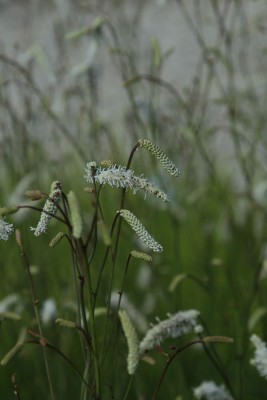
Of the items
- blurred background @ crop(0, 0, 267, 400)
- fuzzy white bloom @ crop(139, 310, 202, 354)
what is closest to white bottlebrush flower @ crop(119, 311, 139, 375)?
fuzzy white bloom @ crop(139, 310, 202, 354)

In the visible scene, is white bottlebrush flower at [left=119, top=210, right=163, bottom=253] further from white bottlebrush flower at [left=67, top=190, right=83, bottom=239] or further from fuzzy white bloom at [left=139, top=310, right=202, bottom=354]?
fuzzy white bloom at [left=139, top=310, right=202, bottom=354]

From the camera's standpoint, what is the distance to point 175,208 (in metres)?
2.08

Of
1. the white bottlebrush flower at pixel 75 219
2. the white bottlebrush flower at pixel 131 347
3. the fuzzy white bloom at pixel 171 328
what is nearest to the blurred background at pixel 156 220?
the fuzzy white bloom at pixel 171 328

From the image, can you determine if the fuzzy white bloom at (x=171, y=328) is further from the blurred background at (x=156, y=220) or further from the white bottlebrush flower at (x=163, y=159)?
the white bottlebrush flower at (x=163, y=159)

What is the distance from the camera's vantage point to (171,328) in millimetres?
1160

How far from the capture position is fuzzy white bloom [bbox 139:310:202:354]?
1.11 meters

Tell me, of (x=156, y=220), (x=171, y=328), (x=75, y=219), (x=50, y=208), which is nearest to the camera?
(x=75, y=219)

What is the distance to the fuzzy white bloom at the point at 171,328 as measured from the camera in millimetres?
1108

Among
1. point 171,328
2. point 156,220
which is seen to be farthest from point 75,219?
point 156,220

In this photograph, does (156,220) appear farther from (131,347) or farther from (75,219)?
(75,219)

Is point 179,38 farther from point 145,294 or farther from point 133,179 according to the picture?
point 133,179

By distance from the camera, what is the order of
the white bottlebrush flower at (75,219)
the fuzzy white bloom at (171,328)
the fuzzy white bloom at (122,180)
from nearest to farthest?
the white bottlebrush flower at (75,219) < the fuzzy white bloom at (122,180) < the fuzzy white bloom at (171,328)

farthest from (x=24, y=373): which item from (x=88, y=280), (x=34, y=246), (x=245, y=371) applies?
(x=88, y=280)

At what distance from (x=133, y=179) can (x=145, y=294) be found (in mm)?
1638
